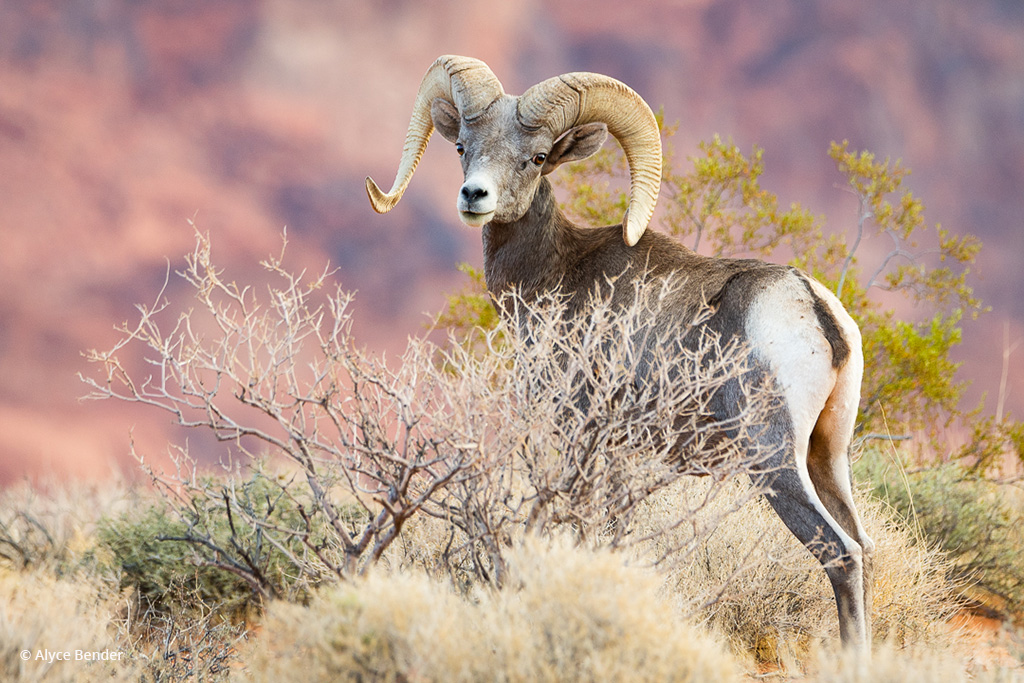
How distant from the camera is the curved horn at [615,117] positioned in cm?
529

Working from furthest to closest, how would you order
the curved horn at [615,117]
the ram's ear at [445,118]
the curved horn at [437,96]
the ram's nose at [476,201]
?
the ram's ear at [445,118] → the curved horn at [437,96] → the curved horn at [615,117] → the ram's nose at [476,201]

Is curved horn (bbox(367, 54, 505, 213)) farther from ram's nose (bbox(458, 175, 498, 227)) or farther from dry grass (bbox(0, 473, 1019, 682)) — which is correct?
dry grass (bbox(0, 473, 1019, 682))

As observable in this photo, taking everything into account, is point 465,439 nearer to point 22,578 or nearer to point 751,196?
point 22,578

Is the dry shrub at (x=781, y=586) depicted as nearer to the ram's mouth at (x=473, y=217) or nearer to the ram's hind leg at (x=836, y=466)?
the ram's hind leg at (x=836, y=466)

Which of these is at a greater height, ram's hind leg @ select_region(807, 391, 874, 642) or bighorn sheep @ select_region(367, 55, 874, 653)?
bighorn sheep @ select_region(367, 55, 874, 653)

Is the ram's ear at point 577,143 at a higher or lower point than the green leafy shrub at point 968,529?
higher

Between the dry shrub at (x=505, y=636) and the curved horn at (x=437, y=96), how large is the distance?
11.2 ft

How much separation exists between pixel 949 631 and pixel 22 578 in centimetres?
731

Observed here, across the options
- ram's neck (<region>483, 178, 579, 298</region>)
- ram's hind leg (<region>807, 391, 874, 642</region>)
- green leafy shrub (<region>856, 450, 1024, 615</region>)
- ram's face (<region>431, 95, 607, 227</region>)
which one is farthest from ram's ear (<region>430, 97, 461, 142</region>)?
green leafy shrub (<region>856, 450, 1024, 615</region>)

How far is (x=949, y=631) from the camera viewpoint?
232 inches

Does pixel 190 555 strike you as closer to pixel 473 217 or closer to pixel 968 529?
pixel 473 217

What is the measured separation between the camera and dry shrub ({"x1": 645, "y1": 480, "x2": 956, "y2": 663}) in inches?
212
